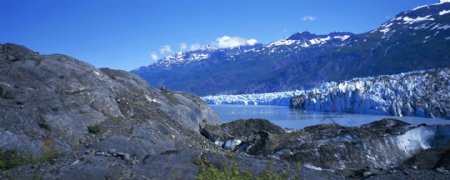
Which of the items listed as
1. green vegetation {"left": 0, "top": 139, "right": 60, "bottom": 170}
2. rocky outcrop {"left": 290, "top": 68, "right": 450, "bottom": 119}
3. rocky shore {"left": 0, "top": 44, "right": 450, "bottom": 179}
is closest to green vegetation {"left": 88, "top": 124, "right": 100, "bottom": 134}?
rocky shore {"left": 0, "top": 44, "right": 450, "bottom": 179}

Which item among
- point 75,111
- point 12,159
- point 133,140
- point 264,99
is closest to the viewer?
point 12,159

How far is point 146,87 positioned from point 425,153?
1463 cm

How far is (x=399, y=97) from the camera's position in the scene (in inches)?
2443

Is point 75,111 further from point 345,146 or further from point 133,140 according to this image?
point 345,146

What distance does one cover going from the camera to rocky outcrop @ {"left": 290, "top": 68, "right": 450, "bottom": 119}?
58156 millimetres

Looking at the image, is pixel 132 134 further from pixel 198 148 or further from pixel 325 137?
pixel 325 137

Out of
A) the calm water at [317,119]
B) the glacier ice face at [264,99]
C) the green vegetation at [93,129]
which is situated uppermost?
the glacier ice face at [264,99]

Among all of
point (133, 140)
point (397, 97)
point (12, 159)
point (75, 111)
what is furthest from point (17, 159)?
point (397, 97)

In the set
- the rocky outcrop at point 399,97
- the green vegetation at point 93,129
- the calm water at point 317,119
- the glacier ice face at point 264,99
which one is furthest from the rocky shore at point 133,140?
the glacier ice face at point 264,99

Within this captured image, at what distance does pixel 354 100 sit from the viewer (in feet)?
229

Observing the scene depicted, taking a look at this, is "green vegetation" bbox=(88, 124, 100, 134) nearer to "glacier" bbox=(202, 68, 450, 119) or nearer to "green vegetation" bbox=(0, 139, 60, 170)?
"green vegetation" bbox=(0, 139, 60, 170)

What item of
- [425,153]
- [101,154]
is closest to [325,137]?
[425,153]

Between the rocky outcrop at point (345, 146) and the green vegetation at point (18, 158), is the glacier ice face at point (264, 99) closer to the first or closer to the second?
the rocky outcrop at point (345, 146)

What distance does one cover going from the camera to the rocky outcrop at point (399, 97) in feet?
191
